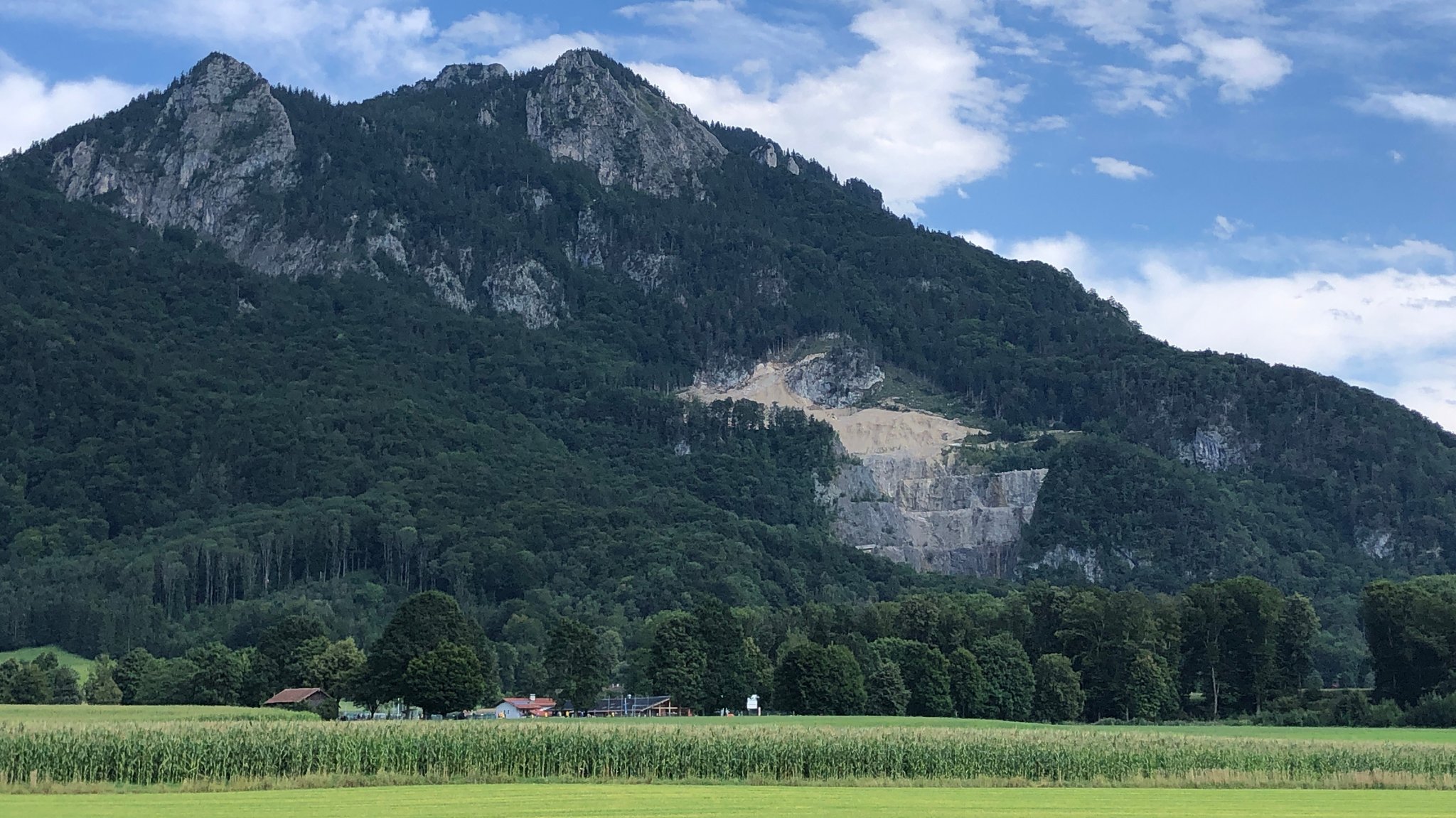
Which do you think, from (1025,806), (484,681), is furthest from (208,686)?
(1025,806)

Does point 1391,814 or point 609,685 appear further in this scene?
point 609,685

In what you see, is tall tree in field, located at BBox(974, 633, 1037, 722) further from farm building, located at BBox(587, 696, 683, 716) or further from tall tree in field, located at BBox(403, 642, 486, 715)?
tall tree in field, located at BBox(403, 642, 486, 715)

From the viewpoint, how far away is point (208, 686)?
15412 cm

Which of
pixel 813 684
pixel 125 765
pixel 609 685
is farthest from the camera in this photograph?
pixel 609 685

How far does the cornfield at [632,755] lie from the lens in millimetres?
63938

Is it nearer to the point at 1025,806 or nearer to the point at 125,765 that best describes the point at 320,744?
the point at 125,765

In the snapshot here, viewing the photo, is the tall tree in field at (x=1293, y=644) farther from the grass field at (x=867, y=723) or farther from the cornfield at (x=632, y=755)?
the cornfield at (x=632, y=755)

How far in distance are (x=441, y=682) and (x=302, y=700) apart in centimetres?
1946

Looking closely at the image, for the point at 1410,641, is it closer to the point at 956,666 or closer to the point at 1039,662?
the point at 1039,662

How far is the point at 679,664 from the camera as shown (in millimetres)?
148750

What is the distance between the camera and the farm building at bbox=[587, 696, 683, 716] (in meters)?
148

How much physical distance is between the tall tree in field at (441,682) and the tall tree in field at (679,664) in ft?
74.3

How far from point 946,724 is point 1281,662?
181 ft

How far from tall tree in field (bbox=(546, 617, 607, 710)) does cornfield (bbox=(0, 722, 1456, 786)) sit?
70.6 m
